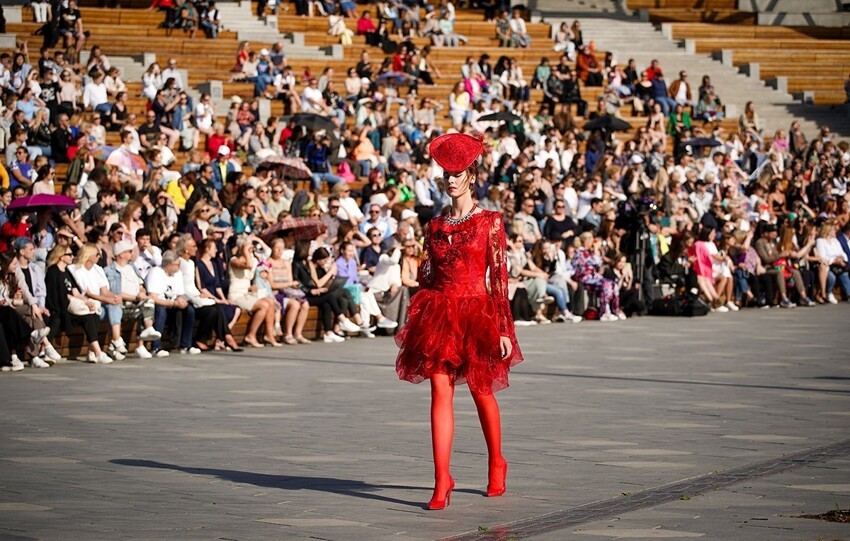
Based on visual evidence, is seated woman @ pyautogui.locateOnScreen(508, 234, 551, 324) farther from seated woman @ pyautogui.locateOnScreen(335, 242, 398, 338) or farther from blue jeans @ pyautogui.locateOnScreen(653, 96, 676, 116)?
blue jeans @ pyautogui.locateOnScreen(653, 96, 676, 116)

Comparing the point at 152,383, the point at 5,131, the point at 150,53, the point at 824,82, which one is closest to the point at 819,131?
the point at 824,82

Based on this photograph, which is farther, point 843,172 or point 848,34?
point 848,34

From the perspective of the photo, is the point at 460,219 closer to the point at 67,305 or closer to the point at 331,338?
the point at 67,305

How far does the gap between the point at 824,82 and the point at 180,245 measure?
1019 inches

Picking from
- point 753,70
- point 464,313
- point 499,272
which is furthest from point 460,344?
point 753,70

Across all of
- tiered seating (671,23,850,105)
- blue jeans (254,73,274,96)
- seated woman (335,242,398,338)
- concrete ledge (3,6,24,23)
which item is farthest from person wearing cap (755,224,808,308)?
concrete ledge (3,6,24,23)

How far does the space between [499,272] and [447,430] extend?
93 centimetres

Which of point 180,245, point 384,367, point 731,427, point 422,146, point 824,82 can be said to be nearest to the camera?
point 731,427

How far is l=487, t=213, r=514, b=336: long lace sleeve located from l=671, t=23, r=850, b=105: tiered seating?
105 ft

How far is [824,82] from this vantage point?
39.9m

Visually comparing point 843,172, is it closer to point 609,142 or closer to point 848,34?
point 609,142

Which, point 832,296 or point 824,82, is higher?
point 824,82

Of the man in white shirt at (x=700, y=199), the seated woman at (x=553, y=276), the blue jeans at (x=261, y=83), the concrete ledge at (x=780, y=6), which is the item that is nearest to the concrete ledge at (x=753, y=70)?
the concrete ledge at (x=780, y=6)

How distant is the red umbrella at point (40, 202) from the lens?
18.1m
